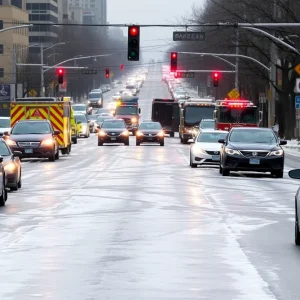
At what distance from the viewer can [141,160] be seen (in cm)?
4922

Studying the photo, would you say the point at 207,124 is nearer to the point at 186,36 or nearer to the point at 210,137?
the point at 186,36

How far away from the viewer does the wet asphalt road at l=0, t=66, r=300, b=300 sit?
12.3 metres

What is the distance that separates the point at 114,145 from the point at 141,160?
73.8ft

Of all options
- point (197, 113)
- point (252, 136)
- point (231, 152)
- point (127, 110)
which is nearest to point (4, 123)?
point (197, 113)

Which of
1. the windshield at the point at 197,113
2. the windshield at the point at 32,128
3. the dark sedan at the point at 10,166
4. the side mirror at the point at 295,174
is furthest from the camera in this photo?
the windshield at the point at 197,113

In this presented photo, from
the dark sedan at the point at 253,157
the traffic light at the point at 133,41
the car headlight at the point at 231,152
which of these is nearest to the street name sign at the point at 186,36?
the traffic light at the point at 133,41

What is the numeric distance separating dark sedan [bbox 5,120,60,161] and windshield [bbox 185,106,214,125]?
97.2 ft

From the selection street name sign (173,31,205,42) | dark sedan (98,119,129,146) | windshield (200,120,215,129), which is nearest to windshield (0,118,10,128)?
dark sedan (98,119,129,146)

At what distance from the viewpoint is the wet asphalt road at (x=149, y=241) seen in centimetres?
1227

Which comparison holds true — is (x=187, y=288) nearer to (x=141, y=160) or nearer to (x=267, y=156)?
(x=267, y=156)

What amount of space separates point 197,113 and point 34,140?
107 feet

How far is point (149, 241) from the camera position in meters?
16.9

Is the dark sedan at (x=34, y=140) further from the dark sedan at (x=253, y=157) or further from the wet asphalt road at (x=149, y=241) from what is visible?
the wet asphalt road at (x=149, y=241)

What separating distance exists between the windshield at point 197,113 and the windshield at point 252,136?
130 ft
